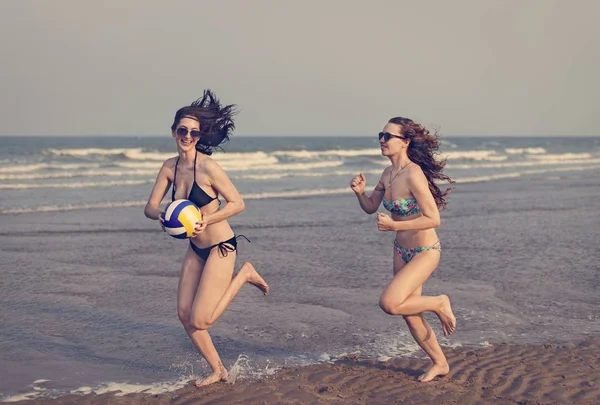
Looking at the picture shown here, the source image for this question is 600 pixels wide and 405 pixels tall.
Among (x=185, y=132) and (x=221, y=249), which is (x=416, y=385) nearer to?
(x=221, y=249)

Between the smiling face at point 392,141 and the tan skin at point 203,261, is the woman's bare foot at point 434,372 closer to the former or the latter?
the tan skin at point 203,261

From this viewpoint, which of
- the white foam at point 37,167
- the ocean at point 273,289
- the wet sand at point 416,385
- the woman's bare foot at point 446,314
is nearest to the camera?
the wet sand at point 416,385

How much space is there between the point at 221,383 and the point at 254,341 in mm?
1282

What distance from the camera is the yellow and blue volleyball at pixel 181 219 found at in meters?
5.53

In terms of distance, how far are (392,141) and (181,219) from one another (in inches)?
71.6

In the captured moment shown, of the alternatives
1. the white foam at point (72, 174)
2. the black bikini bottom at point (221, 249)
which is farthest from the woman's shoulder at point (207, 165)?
the white foam at point (72, 174)

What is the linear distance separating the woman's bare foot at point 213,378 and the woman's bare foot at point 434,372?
1576 mm

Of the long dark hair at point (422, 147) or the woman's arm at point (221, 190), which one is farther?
the long dark hair at point (422, 147)

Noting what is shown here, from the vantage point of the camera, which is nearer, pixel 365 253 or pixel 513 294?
pixel 513 294

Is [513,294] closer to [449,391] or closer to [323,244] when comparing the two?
[449,391]

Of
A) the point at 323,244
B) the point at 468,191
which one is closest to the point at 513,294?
the point at 323,244

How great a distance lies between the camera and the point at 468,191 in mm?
23828

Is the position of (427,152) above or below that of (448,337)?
above

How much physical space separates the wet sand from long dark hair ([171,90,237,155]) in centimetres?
198
